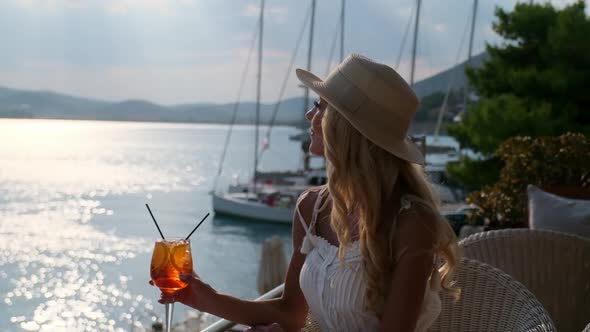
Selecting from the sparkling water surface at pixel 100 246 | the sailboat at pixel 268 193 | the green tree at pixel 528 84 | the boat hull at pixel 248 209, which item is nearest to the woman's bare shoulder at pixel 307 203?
the sparkling water surface at pixel 100 246

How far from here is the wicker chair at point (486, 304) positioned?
1.61 m

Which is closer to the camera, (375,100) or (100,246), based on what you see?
(375,100)

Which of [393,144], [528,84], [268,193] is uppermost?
[528,84]

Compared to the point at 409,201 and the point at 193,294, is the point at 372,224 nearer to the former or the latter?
the point at 409,201

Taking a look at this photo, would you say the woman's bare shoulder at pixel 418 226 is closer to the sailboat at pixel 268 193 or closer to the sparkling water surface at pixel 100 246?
the sparkling water surface at pixel 100 246

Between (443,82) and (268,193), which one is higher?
(443,82)

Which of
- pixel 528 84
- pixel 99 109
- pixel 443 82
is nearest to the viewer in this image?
pixel 528 84

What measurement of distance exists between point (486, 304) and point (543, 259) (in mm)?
608

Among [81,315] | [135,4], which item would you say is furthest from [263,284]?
[135,4]

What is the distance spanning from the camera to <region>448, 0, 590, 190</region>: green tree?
1093cm

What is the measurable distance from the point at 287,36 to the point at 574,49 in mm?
38046

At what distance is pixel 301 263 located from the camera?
1.67 metres

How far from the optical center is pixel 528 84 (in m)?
11.6

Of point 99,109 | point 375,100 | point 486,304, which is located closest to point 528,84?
point 486,304
